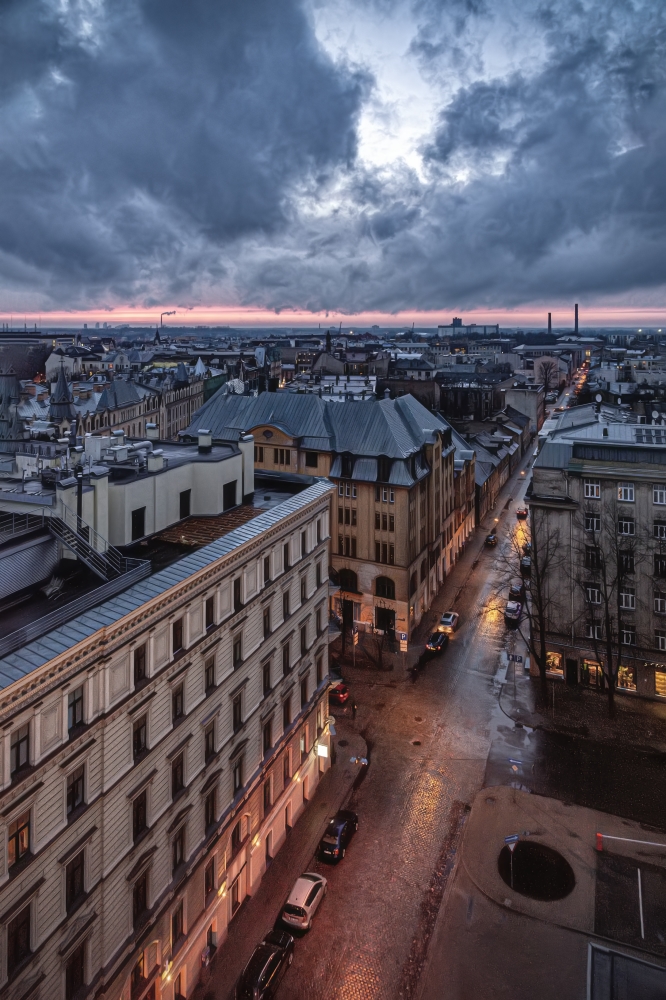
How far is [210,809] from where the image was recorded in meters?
25.8

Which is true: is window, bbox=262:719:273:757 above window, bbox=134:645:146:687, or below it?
below

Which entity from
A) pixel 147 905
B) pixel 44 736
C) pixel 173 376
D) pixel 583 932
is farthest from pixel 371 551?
pixel 173 376

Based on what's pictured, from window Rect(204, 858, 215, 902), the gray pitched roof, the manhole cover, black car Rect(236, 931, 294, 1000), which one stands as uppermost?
the gray pitched roof

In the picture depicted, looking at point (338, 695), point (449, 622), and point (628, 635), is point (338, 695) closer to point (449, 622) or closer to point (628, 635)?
point (449, 622)

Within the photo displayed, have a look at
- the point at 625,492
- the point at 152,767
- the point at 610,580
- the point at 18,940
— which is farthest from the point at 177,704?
the point at 625,492

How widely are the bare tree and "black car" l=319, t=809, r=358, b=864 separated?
19331 mm

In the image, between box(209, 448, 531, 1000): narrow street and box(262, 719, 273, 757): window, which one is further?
box(262, 719, 273, 757): window

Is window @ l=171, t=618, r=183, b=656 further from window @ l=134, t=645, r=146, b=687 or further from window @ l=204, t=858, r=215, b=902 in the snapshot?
window @ l=204, t=858, r=215, b=902

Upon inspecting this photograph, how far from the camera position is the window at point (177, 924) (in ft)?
77.6

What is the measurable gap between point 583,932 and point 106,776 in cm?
2110

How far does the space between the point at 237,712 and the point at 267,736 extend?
368cm

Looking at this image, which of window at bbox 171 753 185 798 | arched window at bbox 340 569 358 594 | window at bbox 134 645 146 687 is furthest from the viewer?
arched window at bbox 340 569 358 594

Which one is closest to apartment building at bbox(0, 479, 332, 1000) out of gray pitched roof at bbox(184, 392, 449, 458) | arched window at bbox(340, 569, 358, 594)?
arched window at bbox(340, 569, 358, 594)

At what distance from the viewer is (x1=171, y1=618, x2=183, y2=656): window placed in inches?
902
